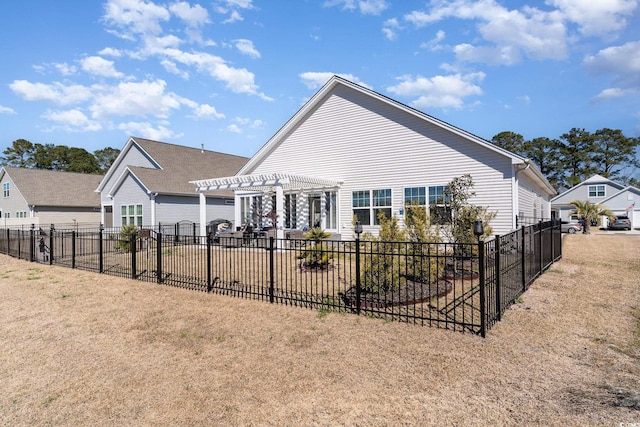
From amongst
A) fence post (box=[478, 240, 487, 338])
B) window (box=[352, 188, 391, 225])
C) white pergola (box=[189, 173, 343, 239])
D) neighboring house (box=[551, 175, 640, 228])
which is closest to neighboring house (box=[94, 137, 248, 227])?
white pergola (box=[189, 173, 343, 239])

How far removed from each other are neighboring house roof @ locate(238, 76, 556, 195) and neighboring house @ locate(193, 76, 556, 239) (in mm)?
41

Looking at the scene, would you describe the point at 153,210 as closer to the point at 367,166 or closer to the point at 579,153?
the point at 367,166

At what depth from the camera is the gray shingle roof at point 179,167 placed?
2311 centimetres

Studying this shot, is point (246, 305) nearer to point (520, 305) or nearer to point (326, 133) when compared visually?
point (520, 305)

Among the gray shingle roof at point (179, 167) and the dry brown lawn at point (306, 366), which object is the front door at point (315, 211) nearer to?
the gray shingle roof at point (179, 167)

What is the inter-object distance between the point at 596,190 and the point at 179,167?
155 ft

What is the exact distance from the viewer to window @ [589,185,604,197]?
43688 millimetres

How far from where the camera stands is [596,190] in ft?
144

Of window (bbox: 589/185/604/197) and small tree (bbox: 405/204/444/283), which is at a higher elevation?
window (bbox: 589/185/604/197)

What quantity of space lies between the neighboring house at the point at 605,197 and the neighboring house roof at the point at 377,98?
102ft

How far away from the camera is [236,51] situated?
596 inches

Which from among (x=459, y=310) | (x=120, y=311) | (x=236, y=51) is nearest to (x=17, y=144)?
(x=236, y=51)

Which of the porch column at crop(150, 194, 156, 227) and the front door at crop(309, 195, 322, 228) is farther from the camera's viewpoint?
the porch column at crop(150, 194, 156, 227)

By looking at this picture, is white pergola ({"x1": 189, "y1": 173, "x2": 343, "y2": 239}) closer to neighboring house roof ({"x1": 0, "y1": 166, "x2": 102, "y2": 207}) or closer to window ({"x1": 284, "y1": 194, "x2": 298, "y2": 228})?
window ({"x1": 284, "y1": 194, "x2": 298, "y2": 228})
